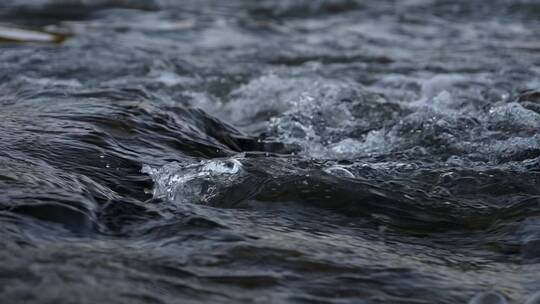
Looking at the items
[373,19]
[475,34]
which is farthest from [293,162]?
[373,19]

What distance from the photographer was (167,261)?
2148 millimetres

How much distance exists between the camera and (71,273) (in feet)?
6.49

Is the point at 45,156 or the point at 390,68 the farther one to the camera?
the point at 390,68

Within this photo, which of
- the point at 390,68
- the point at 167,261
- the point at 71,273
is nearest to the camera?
the point at 71,273

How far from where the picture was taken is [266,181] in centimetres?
290

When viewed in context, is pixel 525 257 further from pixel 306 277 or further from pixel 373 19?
pixel 373 19

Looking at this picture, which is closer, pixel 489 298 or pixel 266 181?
pixel 489 298

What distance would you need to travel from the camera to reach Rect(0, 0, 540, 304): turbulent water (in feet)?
6.92

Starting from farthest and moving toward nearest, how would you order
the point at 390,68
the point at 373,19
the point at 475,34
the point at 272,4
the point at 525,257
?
the point at 272,4 < the point at 373,19 < the point at 475,34 < the point at 390,68 < the point at 525,257

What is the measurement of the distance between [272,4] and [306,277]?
7.55m

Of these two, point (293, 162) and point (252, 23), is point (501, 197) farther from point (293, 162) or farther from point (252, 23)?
point (252, 23)

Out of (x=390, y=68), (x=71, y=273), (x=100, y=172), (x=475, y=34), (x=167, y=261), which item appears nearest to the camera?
(x=71, y=273)

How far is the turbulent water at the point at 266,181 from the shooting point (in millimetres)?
2109

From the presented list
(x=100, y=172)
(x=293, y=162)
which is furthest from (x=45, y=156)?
(x=293, y=162)
